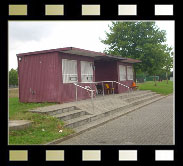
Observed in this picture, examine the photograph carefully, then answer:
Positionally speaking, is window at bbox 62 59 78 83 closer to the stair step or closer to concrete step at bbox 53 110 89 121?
concrete step at bbox 53 110 89 121

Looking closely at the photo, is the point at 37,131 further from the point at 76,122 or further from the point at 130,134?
the point at 130,134

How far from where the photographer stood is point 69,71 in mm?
13070

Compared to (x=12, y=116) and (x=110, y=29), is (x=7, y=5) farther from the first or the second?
(x=110, y=29)

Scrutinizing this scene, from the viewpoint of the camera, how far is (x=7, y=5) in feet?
12.2

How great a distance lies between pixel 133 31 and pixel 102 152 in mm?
21883

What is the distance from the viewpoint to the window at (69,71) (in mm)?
12609

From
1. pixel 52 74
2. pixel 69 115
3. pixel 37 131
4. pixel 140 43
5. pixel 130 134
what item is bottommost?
pixel 130 134

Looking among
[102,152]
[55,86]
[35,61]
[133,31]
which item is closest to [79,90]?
[55,86]

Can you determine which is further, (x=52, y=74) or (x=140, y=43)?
(x=140, y=43)

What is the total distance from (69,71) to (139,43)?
1280 cm

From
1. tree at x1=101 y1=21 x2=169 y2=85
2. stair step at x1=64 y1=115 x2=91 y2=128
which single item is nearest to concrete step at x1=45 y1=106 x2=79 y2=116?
stair step at x1=64 y1=115 x2=91 y2=128

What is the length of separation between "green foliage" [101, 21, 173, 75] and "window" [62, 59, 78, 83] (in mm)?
11199

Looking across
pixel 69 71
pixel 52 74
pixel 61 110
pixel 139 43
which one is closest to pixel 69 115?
pixel 61 110

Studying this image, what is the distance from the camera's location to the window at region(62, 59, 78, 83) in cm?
1261
